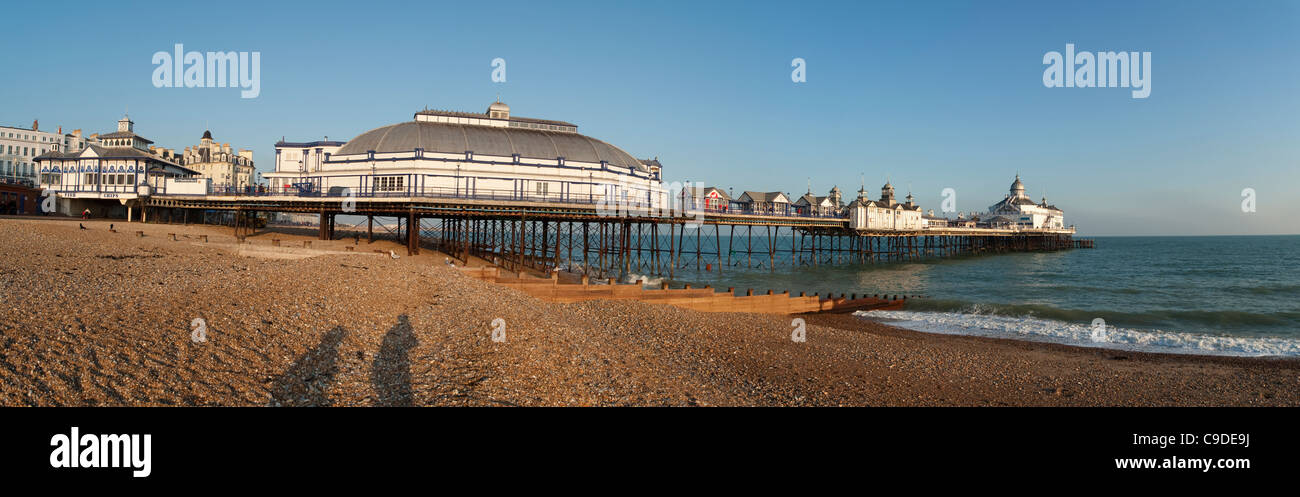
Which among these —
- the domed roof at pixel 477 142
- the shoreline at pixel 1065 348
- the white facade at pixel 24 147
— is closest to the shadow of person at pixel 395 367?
the shoreline at pixel 1065 348

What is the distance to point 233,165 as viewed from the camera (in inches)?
3248

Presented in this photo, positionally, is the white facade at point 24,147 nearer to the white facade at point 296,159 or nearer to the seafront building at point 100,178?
the seafront building at point 100,178

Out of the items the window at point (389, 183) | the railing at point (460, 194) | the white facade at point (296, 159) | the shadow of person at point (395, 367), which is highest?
the white facade at point (296, 159)

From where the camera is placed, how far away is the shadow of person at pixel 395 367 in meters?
8.31

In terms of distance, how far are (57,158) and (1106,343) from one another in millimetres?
62599

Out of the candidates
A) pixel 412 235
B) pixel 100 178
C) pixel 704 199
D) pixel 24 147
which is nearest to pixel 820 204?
pixel 704 199

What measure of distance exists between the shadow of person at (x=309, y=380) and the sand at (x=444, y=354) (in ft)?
0.13

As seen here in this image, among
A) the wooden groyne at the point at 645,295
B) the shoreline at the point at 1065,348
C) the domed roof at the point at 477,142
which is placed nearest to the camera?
the shoreline at the point at 1065,348

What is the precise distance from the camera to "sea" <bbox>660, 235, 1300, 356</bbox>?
2134 cm

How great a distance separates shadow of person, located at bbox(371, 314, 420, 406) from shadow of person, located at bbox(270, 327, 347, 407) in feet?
2.07

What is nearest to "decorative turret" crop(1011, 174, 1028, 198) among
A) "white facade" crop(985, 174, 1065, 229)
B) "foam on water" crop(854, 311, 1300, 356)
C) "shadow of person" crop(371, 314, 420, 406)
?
"white facade" crop(985, 174, 1065, 229)
